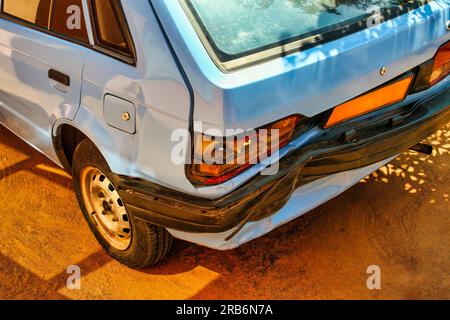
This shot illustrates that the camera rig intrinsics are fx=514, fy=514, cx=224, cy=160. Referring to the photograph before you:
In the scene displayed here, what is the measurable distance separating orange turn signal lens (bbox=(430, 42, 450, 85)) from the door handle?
2.04 meters

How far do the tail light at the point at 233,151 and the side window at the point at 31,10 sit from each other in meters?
1.33

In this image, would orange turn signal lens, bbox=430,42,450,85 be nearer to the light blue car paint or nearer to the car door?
the light blue car paint

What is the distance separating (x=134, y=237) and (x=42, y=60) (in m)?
1.13

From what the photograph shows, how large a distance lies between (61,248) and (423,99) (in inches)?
95.5

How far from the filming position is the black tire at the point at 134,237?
284 centimetres

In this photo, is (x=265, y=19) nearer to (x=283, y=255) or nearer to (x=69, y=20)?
(x=69, y=20)

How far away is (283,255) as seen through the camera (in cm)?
323

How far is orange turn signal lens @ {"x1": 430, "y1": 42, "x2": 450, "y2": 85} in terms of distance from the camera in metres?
2.90

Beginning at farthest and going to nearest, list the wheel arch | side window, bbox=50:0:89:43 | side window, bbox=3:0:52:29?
the wheel arch < side window, bbox=3:0:52:29 < side window, bbox=50:0:89:43

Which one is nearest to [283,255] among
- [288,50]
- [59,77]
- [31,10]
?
[288,50]

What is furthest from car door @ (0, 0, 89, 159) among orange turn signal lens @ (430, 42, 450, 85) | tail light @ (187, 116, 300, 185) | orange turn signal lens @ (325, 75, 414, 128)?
orange turn signal lens @ (430, 42, 450, 85)

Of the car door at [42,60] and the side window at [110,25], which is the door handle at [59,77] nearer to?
the car door at [42,60]

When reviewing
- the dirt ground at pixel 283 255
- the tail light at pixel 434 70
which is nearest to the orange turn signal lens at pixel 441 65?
the tail light at pixel 434 70
